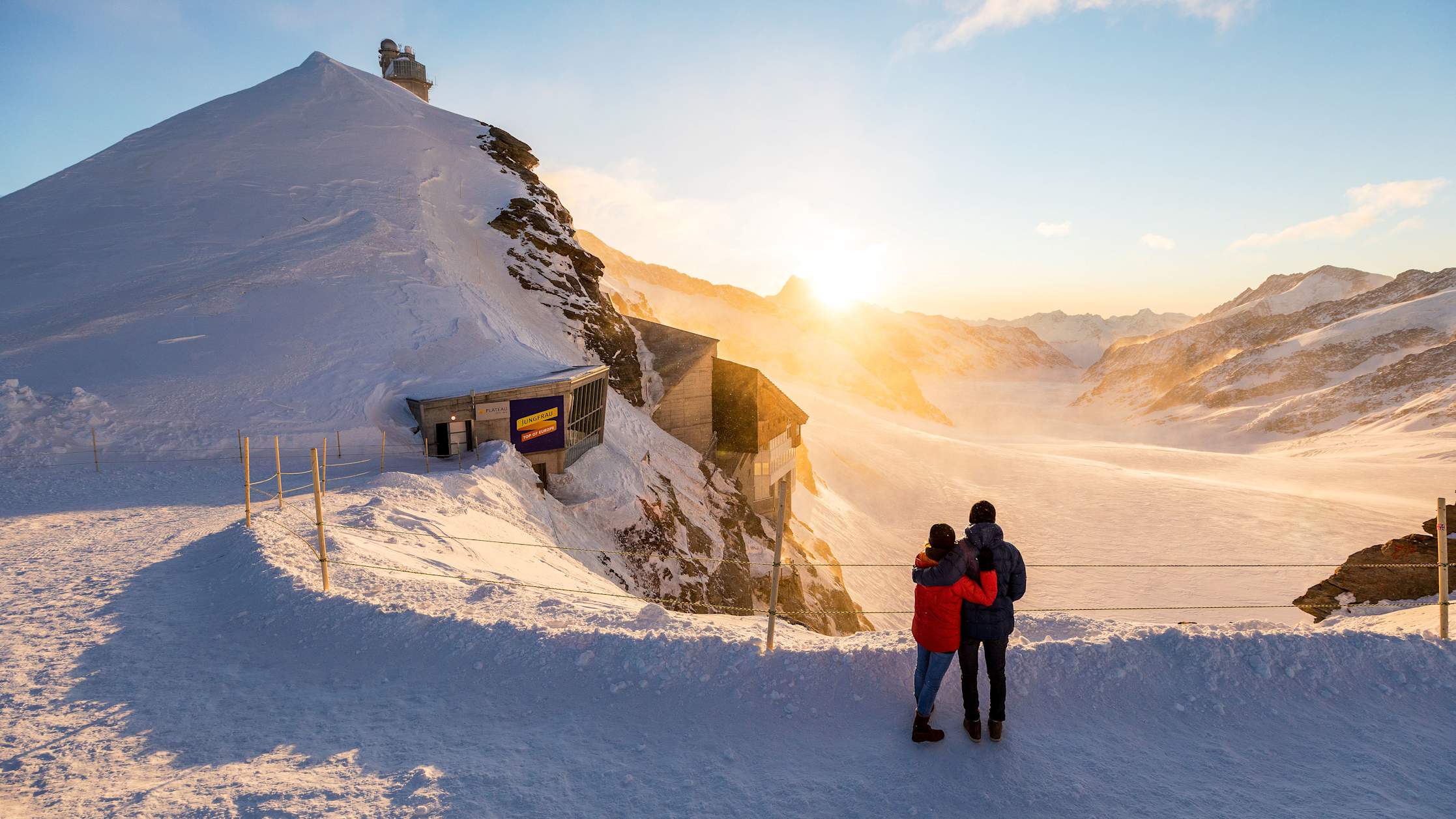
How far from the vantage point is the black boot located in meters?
6.04

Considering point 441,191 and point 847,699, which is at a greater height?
point 441,191

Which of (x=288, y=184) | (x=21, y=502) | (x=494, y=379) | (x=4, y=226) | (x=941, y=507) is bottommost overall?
(x=941, y=507)

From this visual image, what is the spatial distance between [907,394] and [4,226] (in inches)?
4771

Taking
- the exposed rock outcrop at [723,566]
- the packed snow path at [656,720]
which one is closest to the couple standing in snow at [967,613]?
the packed snow path at [656,720]

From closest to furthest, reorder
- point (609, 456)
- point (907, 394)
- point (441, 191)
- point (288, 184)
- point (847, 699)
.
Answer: point (847, 699), point (609, 456), point (288, 184), point (441, 191), point (907, 394)

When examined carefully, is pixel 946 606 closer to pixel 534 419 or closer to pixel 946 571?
pixel 946 571

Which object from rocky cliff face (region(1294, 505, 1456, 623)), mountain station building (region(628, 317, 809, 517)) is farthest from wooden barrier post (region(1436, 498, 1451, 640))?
mountain station building (region(628, 317, 809, 517))

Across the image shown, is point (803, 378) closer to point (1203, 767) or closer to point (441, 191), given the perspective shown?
point (441, 191)

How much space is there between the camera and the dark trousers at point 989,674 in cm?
609

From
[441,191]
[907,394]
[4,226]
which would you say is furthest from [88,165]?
[907,394]

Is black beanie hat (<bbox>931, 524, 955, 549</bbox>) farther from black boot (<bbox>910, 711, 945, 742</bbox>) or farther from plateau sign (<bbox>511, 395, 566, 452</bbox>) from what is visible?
plateau sign (<bbox>511, 395, 566, 452</bbox>)

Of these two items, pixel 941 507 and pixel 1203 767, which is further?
pixel 941 507

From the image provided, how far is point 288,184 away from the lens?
36969 millimetres

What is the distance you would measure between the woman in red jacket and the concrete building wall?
1174 inches
